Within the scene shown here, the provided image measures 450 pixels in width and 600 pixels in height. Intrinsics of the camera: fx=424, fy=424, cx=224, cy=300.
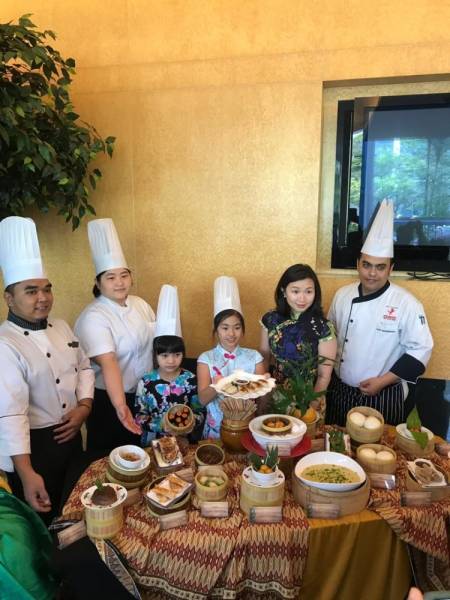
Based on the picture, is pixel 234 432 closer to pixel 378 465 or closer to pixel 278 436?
pixel 278 436

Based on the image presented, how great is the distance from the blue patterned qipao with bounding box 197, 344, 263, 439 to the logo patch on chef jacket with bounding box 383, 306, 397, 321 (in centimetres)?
71

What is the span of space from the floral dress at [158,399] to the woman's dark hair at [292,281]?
59 cm

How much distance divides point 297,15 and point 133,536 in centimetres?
280

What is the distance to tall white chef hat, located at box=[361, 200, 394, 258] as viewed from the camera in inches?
86.5

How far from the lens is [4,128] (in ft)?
6.20

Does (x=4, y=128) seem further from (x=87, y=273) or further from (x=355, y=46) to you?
(x=355, y=46)

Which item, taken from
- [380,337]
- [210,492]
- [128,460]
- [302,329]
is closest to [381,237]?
[380,337]

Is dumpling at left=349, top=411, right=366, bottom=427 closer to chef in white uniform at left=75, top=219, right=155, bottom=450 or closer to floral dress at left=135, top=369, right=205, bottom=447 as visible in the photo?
floral dress at left=135, top=369, right=205, bottom=447

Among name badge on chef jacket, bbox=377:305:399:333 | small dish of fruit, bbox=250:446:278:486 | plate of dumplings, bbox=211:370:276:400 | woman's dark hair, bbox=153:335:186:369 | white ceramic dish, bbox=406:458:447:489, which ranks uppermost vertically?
name badge on chef jacket, bbox=377:305:399:333

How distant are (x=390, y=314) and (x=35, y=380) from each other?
1735mm

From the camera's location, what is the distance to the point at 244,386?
1629mm

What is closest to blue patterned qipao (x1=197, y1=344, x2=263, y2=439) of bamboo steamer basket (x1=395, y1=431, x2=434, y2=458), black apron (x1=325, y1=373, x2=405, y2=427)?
black apron (x1=325, y1=373, x2=405, y2=427)

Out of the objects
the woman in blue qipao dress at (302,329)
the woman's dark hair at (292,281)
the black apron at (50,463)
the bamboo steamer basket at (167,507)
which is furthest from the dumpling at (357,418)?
the black apron at (50,463)

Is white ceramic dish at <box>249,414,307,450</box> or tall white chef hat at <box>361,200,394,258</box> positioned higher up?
tall white chef hat at <box>361,200,394,258</box>
